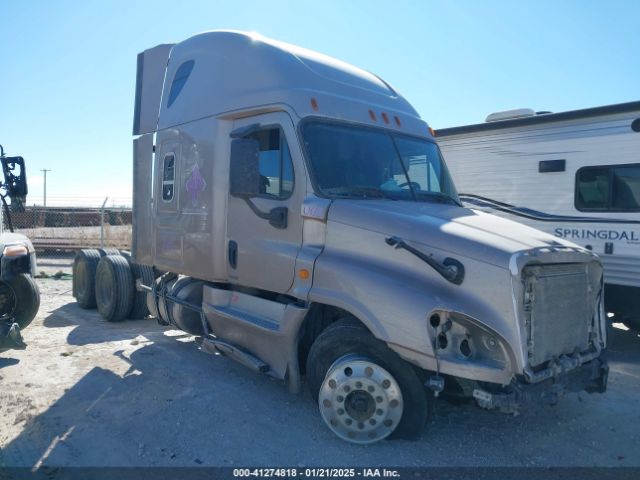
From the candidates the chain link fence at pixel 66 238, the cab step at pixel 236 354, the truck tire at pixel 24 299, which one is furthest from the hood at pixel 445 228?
the chain link fence at pixel 66 238

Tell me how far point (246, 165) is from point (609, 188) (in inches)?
196

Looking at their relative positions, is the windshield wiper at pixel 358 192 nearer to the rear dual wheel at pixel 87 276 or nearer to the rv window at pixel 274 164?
the rv window at pixel 274 164

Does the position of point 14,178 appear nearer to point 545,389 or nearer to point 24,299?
point 24,299

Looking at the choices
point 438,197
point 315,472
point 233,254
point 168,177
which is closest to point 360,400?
point 315,472

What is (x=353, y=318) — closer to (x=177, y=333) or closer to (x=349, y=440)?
(x=349, y=440)

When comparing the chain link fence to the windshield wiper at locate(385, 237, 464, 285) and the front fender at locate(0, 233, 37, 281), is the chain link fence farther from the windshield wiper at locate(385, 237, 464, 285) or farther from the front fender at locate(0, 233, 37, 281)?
the windshield wiper at locate(385, 237, 464, 285)

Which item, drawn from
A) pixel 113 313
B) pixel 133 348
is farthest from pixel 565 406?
pixel 113 313

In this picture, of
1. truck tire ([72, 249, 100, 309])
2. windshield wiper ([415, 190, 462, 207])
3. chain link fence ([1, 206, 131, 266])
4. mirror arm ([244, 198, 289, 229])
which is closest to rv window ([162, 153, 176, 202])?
mirror arm ([244, 198, 289, 229])

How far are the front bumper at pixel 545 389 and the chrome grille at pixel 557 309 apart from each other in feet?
0.56

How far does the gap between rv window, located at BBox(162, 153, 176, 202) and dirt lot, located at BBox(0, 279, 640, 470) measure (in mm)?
1956

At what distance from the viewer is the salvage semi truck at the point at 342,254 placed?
3.64 meters

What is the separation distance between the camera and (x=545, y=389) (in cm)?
376

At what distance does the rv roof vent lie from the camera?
26.1 ft

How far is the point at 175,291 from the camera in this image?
6.20 metres
